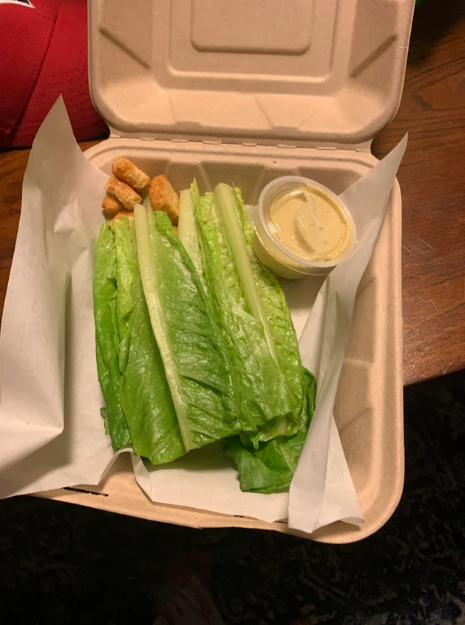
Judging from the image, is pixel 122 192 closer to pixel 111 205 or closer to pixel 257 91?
pixel 111 205

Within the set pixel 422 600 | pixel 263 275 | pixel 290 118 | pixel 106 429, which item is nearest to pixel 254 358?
pixel 263 275

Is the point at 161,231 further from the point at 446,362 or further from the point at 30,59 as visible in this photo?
the point at 446,362

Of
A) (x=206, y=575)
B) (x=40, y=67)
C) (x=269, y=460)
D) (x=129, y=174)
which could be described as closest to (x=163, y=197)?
(x=129, y=174)

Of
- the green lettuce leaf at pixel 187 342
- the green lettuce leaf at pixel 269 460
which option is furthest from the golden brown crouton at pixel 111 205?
the green lettuce leaf at pixel 269 460

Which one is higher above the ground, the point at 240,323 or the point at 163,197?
the point at 163,197

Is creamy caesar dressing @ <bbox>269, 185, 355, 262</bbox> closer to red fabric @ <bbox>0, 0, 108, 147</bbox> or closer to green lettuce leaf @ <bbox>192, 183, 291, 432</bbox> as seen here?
green lettuce leaf @ <bbox>192, 183, 291, 432</bbox>

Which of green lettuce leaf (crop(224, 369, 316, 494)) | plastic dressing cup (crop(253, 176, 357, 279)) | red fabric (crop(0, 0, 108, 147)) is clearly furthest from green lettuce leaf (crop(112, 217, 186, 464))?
red fabric (crop(0, 0, 108, 147))
